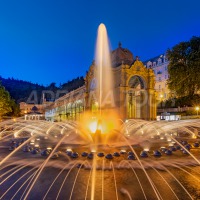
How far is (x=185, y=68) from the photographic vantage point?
151 ft

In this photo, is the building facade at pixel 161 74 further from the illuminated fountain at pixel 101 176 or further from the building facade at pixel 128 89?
the illuminated fountain at pixel 101 176

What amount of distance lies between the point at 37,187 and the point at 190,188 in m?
4.64

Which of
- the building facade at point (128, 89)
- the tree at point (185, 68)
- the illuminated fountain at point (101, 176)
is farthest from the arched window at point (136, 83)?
the illuminated fountain at point (101, 176)

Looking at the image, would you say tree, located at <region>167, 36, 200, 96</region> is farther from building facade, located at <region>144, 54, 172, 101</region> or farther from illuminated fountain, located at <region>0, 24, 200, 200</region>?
illuminated fountain, located at <region>0, 24, 200, 200</region>

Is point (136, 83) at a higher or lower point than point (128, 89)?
higher

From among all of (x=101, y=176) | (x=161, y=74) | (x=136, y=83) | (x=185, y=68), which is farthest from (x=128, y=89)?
(x=161, y=74)

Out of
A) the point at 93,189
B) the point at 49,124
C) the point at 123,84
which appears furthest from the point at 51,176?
the point at 123,84

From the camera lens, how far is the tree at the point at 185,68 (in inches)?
1743

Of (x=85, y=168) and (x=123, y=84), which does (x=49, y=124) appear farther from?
(x=85, y=168)

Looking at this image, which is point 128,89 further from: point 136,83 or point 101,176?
point 101,176

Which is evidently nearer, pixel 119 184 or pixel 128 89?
pixel 119 184

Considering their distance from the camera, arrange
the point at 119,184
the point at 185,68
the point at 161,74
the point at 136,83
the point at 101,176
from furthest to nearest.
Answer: the point at 161,74 < the point at 136,83 < the point at 185,68 < the point at 101,176 < the point at 119,184

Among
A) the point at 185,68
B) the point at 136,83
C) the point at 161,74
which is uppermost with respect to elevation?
the point at 161,74

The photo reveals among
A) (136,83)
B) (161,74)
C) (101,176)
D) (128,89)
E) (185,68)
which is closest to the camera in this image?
(101,176)
